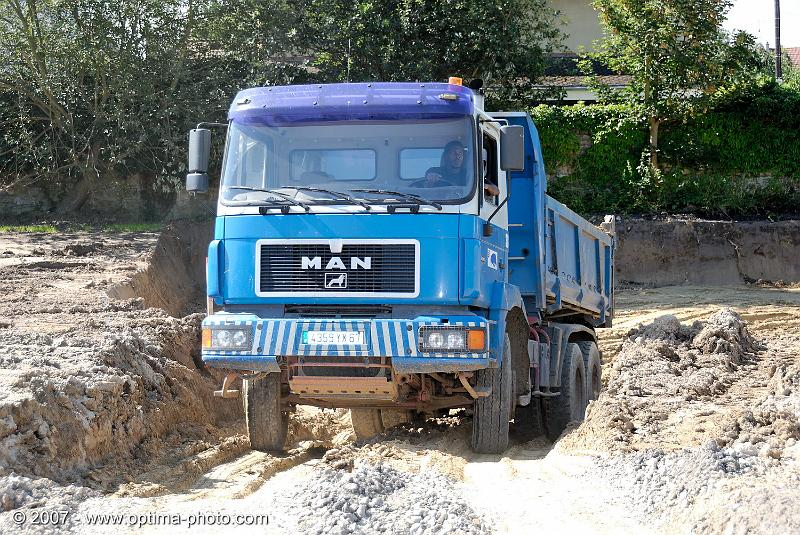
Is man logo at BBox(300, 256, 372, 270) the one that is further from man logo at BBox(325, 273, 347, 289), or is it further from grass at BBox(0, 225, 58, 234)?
grass at BBox(0, 225, 58, 234)

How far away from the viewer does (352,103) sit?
8.70 metres

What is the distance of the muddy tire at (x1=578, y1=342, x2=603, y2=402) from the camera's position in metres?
12.4

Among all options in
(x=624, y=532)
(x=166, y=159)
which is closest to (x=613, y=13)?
(x=166, y=159)

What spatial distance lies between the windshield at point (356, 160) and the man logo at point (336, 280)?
0.61 metres

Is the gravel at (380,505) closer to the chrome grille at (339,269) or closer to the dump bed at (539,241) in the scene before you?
the chrome grille at (339,269)

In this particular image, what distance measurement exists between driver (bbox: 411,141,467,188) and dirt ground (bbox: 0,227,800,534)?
7.61 feet

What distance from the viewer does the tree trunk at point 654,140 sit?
2541 cm

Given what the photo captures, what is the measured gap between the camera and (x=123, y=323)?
1226 cm

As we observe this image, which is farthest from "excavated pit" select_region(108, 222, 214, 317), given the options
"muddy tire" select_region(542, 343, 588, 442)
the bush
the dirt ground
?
the bush

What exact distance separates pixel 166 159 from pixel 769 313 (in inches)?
510

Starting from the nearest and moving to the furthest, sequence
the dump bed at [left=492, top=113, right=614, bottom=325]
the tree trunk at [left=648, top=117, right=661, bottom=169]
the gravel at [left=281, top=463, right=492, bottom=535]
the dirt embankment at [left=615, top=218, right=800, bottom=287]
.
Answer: the gravel at [left=281, top=463, right=492, bottom=535] → the dump bed at [left=492, top=113, right=614, bottom=325] → the dirt embankment at [left=615, top=218, right=800, bottom=287] → the tree trunk at [left=648, top=117, right=661, bottom=169]

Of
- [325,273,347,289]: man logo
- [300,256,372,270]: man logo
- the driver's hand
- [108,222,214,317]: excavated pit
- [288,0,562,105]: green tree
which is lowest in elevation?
[108,222,214,317]: excavated pit

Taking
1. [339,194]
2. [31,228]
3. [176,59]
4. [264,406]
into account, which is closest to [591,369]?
[264,406]

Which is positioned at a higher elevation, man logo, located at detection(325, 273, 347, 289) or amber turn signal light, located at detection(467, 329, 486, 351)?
man logo, located at detection(325, 273, 347, 289)
